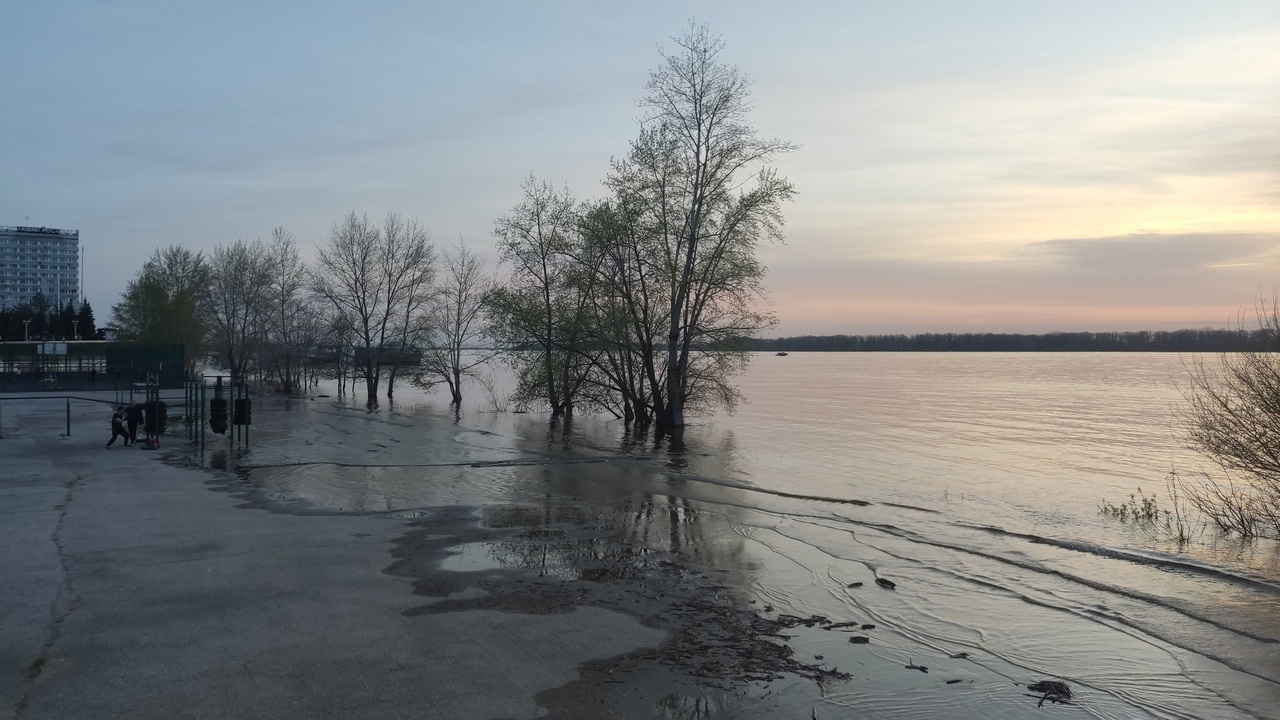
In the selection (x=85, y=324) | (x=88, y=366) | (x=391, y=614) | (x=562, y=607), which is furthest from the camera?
(x=85, y=324)

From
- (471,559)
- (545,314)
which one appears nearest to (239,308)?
(545,314)

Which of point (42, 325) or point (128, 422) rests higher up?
point (42, 325)

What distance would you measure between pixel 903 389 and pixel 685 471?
60994 mm

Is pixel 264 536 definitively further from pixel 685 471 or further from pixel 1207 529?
pixel 1207 529

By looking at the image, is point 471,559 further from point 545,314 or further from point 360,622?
point 545,314

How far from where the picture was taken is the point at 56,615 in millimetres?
8148

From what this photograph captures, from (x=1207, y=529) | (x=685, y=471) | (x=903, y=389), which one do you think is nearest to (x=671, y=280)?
(x=685, y=471)

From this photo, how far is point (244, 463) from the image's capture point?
816 inches

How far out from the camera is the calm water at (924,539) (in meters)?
8.25

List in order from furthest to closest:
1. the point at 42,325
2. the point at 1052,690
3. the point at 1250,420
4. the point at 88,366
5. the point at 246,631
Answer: the point at 42,325 → the point at 88,366 → the point at 1250,420 → the point at 246,631 → the point at 1052,690

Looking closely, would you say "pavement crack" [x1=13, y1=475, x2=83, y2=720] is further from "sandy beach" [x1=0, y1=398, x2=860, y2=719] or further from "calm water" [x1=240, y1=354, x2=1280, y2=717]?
"calm water" [x1=240, y1=354, x2=1280, y2=717]

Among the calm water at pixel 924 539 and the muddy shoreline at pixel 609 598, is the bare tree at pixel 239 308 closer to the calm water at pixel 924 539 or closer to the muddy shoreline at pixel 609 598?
the calm water at pixel 924 539

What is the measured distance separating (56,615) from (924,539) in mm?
13323

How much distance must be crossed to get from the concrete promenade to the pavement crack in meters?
0.02
